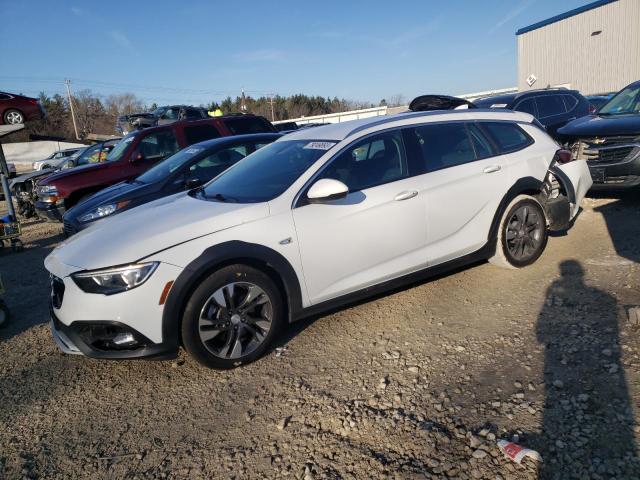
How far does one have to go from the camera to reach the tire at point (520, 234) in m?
4.65

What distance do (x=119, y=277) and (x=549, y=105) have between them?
9551 mm

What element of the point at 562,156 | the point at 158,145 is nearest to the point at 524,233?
the point at 562,156

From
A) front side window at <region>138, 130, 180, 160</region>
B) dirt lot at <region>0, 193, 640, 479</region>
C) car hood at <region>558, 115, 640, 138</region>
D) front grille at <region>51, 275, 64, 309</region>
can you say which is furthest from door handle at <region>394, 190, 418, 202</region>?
front side window at <region>138, 130, 180, 160</region>

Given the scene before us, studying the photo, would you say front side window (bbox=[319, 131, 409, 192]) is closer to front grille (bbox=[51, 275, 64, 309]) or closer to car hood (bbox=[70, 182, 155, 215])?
front grille (bbox=[51, 275, 64, 309])

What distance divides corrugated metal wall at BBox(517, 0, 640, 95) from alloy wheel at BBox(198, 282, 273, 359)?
30.1 metres

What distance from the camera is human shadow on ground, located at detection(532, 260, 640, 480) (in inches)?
87.5

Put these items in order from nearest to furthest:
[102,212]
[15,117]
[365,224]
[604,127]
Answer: [365,224], [102,212], [604,127], [15,117]

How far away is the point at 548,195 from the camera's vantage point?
506cm

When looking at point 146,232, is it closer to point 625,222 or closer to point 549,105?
point 625,222

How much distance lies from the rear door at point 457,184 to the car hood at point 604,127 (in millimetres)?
3129

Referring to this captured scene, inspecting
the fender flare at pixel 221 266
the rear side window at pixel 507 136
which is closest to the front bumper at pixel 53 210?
the fender flare at pixel 221 266

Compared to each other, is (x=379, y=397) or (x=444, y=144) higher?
(x=444, y=144)

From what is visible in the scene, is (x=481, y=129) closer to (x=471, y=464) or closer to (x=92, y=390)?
(x=471, y=464)

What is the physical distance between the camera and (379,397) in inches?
116
